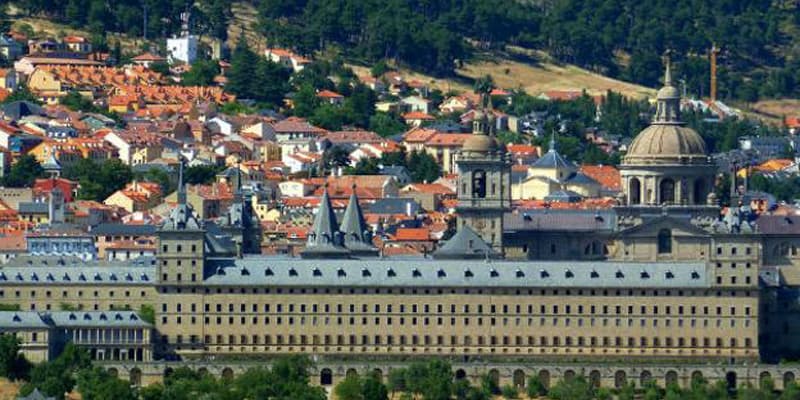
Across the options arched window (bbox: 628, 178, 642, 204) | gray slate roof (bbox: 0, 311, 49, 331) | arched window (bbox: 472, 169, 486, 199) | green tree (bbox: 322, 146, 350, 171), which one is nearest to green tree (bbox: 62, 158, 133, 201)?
green tree (bbox: 322, 146, 350, 171)

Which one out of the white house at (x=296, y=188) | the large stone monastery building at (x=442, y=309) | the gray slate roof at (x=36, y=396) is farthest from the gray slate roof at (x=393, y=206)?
the gray slate roof at (x=36, y=396)

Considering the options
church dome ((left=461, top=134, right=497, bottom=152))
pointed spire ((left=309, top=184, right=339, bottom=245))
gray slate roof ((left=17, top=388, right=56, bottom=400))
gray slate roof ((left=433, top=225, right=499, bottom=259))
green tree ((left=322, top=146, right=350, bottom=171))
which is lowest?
gray slate roof ((left=17, top=388, right=56, bottom=400))

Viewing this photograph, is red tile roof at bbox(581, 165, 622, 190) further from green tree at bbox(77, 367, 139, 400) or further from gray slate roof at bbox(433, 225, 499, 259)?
green tree at bbox(77, 367, 139, 400)

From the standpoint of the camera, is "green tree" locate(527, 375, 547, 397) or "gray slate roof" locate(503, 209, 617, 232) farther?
"gray slate roof" locate(503, 209, 617, 232)

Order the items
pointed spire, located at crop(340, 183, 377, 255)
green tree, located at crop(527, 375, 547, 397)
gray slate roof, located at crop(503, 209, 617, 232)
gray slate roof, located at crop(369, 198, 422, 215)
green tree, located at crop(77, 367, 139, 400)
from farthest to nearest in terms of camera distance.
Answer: gray slate roof, located at crop(369, 198, 422, 215) < gray slate roof, located at crop(503, 209, 617, 232) < pointed spire, located at crop(340, 183, 377, 255) < green tree, located at crop(527, 375, 547, 397) < green tree, located at crop(77, 367, 139, 400)

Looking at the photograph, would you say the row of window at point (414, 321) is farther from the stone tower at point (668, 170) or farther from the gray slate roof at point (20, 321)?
the stone tower at point (668, 170)

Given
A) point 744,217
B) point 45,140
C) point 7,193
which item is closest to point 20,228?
point 7,193

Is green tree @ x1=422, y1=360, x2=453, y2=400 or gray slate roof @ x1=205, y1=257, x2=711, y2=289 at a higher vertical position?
gray slate roof @ x1=205, y1=257, x2=711, y2=289

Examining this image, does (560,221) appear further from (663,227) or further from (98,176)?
(98,176)
